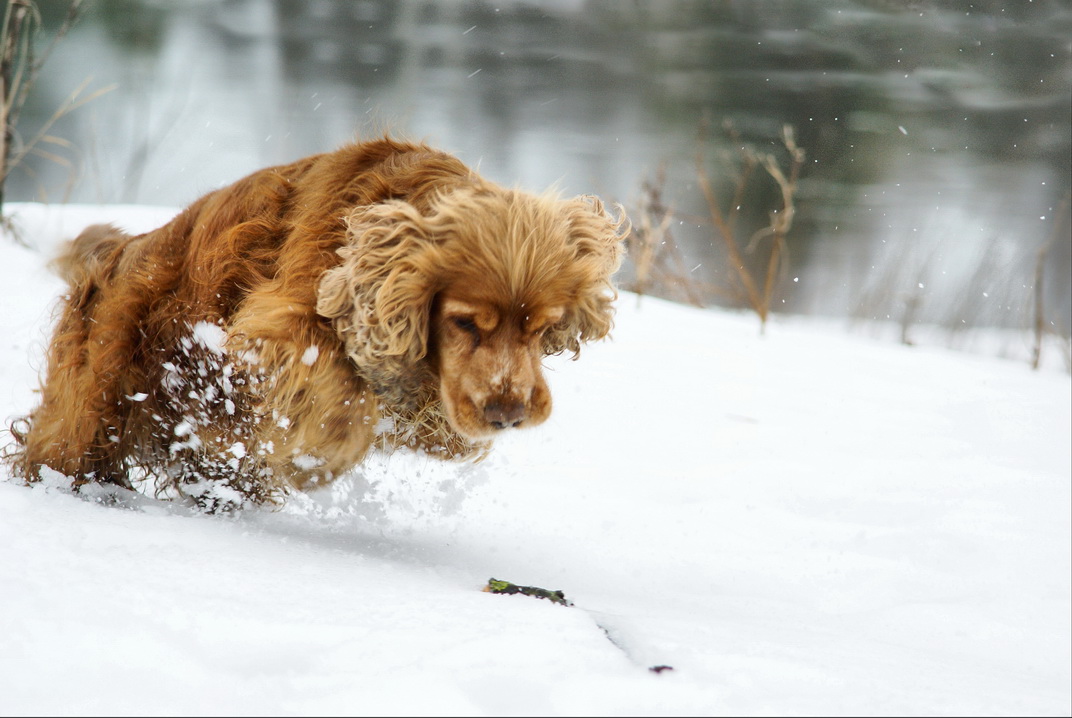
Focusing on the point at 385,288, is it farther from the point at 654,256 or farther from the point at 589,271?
the point at 654,256

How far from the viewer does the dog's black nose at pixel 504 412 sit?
2564 mm

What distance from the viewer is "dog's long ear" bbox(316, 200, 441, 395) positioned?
8.87 ft

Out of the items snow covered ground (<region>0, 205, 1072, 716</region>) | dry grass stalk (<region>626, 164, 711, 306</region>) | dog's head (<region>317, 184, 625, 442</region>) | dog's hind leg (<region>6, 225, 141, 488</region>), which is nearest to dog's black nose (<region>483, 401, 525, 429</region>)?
dog's head (<region>317, 184, 625, 442</region>)

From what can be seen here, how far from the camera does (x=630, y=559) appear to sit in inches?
123

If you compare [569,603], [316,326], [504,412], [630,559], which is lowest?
[630,559]

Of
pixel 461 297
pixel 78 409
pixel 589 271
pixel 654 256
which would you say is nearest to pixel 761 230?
pixel 654 256

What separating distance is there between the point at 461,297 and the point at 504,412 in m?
0.39

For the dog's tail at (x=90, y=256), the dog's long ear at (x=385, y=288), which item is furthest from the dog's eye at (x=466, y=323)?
the dog's tail at (x=90, y=256)

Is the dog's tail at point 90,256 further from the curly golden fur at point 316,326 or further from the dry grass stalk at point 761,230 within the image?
the dry grass stalk at point 761,230

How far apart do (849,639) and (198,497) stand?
2205mm

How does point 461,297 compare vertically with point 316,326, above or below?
above

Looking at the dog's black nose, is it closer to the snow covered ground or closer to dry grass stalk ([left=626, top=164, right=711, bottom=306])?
the snow covered ground

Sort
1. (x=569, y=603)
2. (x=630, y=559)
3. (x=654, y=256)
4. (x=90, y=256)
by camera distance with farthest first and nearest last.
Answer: (x=654, y=256) → (x=90, y=256) → (x=630, y=559) → (x=569, y=603)

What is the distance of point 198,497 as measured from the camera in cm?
315
